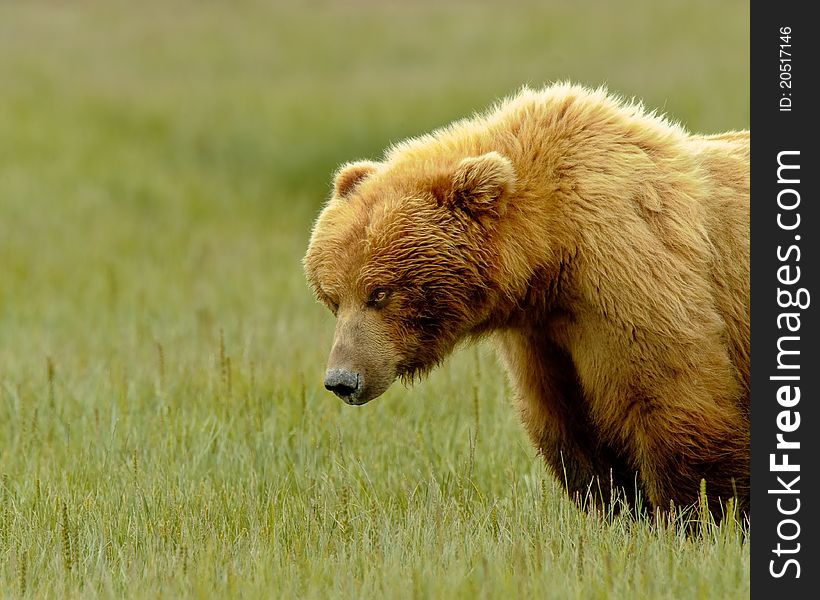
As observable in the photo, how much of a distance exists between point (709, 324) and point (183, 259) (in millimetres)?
8212

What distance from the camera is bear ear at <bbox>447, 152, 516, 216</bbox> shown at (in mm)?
4250

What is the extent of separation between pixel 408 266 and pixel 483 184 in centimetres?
41

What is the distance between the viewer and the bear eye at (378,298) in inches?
168

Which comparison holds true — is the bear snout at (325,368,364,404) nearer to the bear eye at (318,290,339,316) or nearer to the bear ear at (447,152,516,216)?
the bear eye at (318,290,339,316)

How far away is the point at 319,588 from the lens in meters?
3.73

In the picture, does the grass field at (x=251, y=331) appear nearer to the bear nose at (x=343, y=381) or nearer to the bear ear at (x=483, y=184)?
the bear nose at (x=343, y=381)

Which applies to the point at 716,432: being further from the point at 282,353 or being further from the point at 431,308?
the point at 282,353

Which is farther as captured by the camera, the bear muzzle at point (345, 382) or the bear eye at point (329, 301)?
the bear eye at point (329, 301)

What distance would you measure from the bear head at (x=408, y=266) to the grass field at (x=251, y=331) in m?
0.61

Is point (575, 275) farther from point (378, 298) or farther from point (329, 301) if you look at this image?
point (329, 301)

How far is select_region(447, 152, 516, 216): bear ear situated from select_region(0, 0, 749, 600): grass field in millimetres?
1123

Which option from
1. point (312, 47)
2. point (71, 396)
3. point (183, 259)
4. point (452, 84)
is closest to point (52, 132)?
point (183, 259)

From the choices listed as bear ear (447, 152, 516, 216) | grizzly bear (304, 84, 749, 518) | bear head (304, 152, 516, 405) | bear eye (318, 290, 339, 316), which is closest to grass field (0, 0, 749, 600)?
grizzly bear (304, 84, 749, 518)

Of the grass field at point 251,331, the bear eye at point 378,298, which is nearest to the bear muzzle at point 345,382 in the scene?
the bear eye at point 378,298
